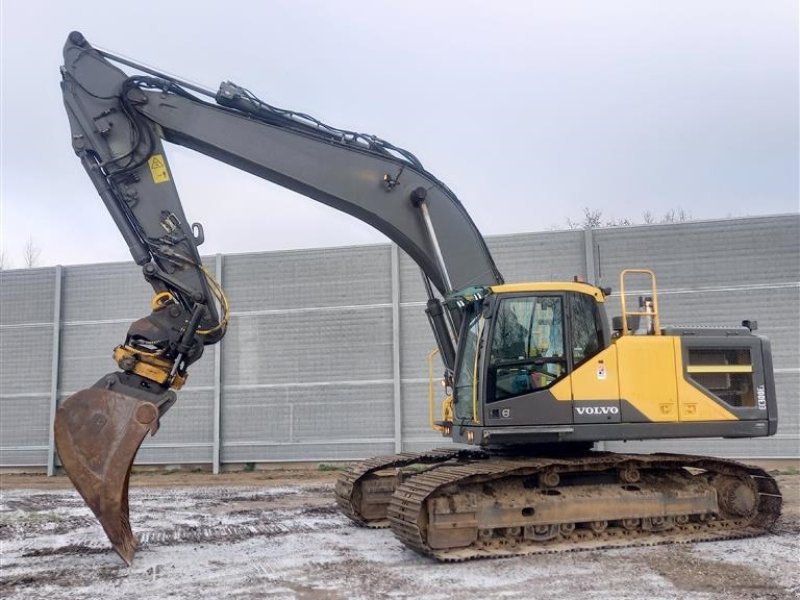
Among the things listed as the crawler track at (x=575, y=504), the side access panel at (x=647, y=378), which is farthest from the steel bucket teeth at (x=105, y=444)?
the side access panel at (x=647, y=378)

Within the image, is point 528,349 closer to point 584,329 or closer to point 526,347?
point 526,347

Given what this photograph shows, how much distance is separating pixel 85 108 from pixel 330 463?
962 cm

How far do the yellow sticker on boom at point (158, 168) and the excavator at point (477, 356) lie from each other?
20 mm

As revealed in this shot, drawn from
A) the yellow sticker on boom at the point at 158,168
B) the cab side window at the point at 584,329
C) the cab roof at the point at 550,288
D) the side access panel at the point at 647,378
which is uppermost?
the yellow sticker on boom at the point at 158,168

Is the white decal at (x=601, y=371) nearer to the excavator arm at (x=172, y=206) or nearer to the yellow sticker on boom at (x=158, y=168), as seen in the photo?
the excavator arm at (x=172, y=206)

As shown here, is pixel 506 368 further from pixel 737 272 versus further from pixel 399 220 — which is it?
pixel 737 272

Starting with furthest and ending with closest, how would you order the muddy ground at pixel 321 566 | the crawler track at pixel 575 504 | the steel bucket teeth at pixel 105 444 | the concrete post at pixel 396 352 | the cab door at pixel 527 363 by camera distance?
the concrete post at pixel 396 352 < the cab door at pixel 527 363 < the crawler track at pixel 575 504 < the steel bucket teeth at pixel 105 444 < the muddy ground at pixel 321 566

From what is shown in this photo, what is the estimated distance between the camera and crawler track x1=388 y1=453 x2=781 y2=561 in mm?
7102

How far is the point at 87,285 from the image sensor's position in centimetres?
1664

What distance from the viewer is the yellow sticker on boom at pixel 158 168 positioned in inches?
303

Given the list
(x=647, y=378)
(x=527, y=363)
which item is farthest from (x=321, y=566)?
(x=647, y=378)

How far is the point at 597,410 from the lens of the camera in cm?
764

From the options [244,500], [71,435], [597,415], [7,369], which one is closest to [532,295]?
[597,415]

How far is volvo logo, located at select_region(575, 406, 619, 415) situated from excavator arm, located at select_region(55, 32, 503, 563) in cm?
167
